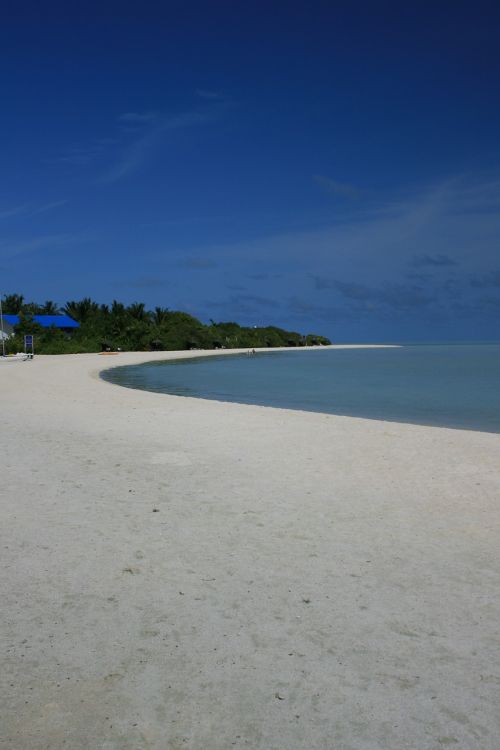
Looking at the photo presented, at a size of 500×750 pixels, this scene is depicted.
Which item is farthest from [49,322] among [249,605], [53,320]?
[249,605]

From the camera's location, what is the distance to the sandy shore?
2600 millimetres

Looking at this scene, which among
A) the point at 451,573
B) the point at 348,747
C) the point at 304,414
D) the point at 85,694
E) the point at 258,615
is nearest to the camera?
the point at 348,747

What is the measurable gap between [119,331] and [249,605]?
67.2m

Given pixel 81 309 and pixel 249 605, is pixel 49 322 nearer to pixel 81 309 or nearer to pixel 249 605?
pixel 81 309

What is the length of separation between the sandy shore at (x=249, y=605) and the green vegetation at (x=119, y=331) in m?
51.3

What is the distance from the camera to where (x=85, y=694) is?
276cm

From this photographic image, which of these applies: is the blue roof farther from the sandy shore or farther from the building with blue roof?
the sandy shore

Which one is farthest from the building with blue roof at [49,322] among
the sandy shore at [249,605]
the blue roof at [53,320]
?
the sandy shore at [249,605]

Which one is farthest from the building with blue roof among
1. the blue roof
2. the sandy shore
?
the sandy shore

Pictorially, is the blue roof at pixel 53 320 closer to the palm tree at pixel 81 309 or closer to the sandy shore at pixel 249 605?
the palm tree at pixel 81 309

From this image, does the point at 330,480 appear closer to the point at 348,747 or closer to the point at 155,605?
the point at 155,605

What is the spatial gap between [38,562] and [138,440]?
18.0 feet

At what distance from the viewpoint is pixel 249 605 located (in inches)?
145

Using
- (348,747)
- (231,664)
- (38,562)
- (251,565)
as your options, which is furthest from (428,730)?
(38,562)
